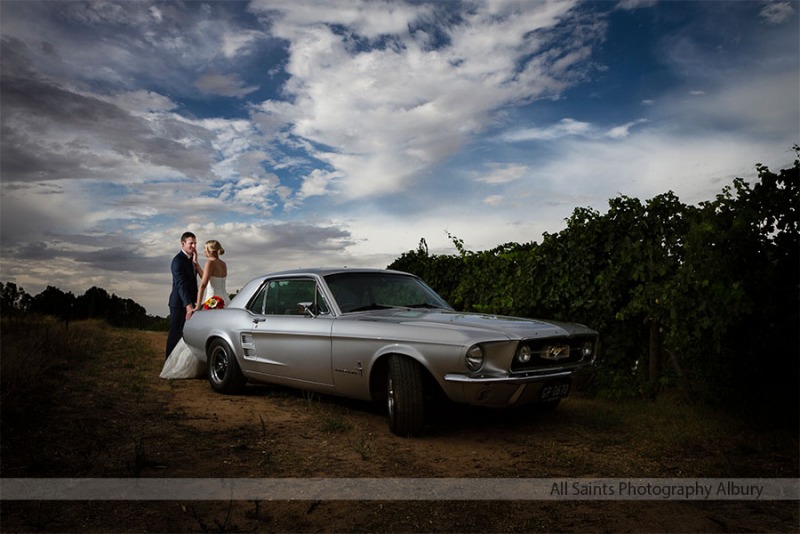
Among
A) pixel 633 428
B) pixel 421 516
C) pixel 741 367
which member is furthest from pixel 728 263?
pixel 421 516

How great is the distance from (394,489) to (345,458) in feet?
2.65

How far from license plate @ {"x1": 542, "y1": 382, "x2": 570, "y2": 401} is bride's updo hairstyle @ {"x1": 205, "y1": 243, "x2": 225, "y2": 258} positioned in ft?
19.4

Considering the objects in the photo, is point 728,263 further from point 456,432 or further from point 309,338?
point 309,338

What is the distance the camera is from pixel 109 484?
3.91m

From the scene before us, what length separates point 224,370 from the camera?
7574 mm

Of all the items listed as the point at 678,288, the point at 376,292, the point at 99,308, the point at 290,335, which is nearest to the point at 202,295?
the point at 290,335

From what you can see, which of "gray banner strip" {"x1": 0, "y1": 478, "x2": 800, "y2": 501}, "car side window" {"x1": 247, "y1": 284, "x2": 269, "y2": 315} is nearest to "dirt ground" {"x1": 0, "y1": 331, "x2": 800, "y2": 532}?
"gray banner strip" {"x1": 0, "y1": 478, "x2": 800, "y2": 501}

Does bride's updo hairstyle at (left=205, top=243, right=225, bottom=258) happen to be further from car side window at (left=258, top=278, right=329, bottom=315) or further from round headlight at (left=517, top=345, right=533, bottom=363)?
round headlight at (left=517, top=345, right=533, bottom=363)

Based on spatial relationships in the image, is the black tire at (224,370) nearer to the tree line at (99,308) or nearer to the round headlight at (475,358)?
the round headlight at (475,358)

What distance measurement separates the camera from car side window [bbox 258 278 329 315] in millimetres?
6445

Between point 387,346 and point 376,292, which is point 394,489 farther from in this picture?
point 376,292

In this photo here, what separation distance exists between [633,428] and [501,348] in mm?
1878

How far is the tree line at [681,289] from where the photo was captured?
205 inches

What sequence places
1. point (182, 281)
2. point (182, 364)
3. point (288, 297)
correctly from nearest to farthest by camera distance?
point (288, 297) < point (182, 364) < point (182, 281)
